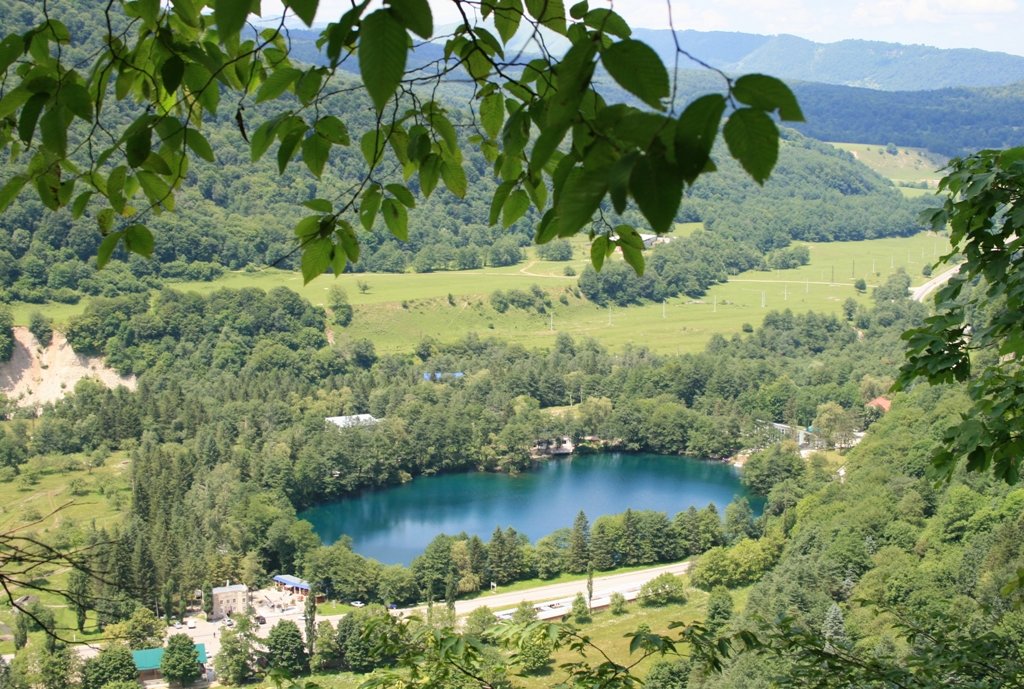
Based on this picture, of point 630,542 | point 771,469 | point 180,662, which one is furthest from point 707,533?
point 180,662

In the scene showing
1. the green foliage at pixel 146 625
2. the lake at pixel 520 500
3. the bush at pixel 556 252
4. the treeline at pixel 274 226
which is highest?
the treeline at pixel 274 226

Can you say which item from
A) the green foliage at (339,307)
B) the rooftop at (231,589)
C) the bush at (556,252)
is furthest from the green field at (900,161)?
the rooftop at (231,589)

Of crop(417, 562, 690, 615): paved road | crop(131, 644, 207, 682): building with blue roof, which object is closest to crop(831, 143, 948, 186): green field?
crop(417, 562, 690, 615): paved road

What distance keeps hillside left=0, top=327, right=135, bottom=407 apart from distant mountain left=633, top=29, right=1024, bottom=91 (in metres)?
122

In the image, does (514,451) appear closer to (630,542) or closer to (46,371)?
(630,542)

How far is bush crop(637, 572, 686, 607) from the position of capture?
1603 cm

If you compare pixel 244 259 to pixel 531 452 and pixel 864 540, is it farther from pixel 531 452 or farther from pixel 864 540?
pixel 864 540

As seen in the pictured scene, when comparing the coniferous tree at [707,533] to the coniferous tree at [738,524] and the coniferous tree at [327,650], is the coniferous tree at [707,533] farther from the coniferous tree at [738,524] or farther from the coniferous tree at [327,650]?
the coniferous tree at [327,650]

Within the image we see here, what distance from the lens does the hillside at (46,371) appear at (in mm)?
29156

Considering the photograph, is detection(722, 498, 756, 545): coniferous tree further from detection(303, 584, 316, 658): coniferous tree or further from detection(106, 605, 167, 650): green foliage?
detection(106, 605, 167, 650): green foliage

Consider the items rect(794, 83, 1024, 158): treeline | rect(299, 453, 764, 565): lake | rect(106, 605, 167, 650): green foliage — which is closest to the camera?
rect(106, 605, 167, 650): green foliage

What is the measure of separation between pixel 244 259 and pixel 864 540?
29802 millimetres

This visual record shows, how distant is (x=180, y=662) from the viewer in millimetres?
12547

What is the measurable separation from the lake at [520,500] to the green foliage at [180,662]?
6.03m
